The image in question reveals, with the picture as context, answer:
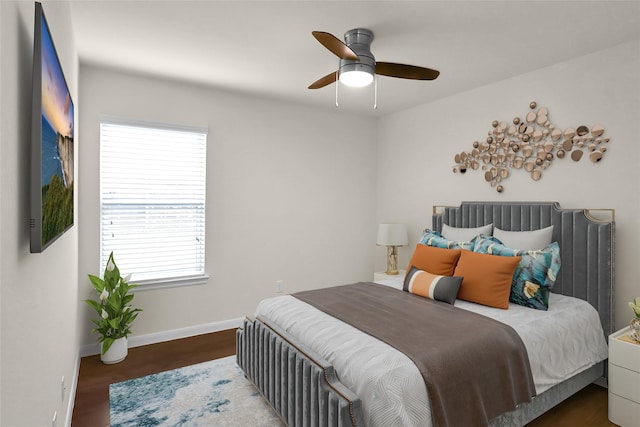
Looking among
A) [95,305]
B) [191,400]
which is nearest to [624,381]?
[191,400]

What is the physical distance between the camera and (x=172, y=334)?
3.68m

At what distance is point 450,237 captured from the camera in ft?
12.0

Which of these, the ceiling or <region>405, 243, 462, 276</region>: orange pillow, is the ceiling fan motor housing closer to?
the ceiling

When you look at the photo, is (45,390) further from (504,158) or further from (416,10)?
(504,158)

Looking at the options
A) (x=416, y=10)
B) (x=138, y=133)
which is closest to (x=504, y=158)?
(x=416, y=10)

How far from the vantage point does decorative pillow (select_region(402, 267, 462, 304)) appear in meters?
2.70

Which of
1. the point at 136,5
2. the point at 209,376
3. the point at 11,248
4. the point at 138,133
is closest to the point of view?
the point at 11,248

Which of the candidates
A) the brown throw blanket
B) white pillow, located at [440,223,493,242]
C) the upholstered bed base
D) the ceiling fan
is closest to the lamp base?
white pillow, located at [440,223,493,242]

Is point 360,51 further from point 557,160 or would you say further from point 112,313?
point 112,313

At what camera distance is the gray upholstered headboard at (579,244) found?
8.97 feet

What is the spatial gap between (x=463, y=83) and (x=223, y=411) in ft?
11.9

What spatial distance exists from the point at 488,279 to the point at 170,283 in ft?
9.76

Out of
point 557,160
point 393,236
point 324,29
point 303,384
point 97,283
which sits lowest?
point 303,384

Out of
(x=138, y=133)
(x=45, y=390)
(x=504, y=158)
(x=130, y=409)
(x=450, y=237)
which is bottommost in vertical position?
(x=130, y=409)
